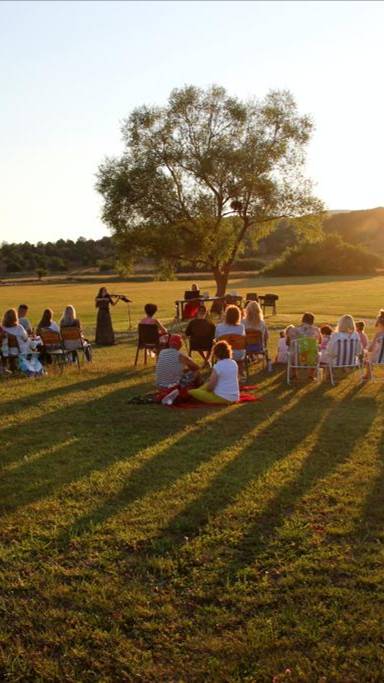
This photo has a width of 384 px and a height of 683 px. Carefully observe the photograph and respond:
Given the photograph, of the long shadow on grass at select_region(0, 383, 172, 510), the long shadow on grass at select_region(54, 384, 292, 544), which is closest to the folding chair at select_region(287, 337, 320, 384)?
the long shadow on grass at select_region(54, 384, 292, 544)

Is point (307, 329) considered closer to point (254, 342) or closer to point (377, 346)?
point (254, 342)

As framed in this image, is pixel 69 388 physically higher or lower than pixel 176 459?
higher

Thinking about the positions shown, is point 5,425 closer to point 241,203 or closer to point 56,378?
point 56,378

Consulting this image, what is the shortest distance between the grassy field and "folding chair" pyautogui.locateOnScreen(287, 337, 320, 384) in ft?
7.59

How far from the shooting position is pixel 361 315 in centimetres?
2952

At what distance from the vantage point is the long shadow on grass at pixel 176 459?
5695 mm

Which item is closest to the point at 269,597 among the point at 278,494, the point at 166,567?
the point at 166,567

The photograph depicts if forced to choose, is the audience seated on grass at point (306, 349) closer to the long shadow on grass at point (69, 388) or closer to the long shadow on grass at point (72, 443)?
the long shadow on grass at point (72, 443)

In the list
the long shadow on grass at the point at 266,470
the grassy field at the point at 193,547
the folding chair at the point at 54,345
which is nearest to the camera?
the grassy field at the point at 193,547

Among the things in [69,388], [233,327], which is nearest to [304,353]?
[233,327]

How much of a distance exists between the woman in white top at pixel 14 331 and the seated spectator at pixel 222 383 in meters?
4.83

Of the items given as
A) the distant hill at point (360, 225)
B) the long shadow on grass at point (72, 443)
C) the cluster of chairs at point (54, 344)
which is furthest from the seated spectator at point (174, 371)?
the distant hill at point (360, 225)

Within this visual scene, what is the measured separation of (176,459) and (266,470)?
101 centimetres

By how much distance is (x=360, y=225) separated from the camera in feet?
427
